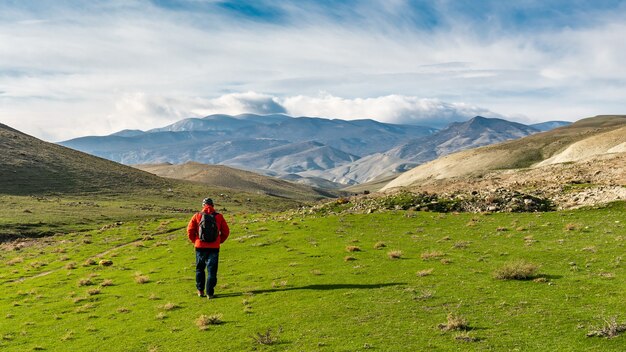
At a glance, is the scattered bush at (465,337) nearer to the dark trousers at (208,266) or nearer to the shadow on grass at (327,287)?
the shadow on grass at (327,287)

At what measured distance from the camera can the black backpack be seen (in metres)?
20.3

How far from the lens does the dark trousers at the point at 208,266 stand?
65.8 feet

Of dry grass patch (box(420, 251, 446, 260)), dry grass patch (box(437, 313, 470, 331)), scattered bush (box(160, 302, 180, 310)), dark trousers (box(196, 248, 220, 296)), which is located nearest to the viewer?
dry grass patch (box(437, 313, 470, 331))

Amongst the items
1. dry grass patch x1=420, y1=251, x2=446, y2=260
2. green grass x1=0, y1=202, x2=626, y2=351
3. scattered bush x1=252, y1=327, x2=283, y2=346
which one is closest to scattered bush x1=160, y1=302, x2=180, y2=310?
green grass x1=0, y1=202, x2=626, y2=351

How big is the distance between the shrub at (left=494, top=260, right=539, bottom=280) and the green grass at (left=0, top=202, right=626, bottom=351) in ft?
1.33

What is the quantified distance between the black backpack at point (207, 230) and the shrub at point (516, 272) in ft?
40.4

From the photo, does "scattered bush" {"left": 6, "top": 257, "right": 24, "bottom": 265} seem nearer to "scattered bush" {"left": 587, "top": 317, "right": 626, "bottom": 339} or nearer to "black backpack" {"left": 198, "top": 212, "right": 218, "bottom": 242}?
"black backpack" {"left": 198, "top": 212, "right": 218, "bottom": 242}

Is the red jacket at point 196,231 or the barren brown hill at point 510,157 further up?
the barren brown hill at point 510,157

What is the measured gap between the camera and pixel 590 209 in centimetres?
3291

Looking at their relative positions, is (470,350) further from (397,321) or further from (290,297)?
(290,297)

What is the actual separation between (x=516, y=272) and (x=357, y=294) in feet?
21.1

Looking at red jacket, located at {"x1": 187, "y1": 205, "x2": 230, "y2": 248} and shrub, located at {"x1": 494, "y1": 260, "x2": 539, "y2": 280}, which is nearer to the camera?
shrub, located at {"x1": 494, "y1": 260, "x2": 539, "y2": 280}

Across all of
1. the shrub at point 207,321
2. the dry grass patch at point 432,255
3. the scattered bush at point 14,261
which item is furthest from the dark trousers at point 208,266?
the scattered bush at point 14,261

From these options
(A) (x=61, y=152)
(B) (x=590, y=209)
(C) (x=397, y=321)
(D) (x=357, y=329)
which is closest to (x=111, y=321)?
(D) (x=357, y=329)
